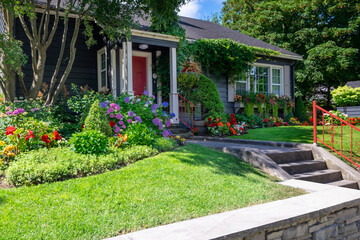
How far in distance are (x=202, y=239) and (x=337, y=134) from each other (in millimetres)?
6451

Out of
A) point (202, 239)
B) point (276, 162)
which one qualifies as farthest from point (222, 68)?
point (202, 239)

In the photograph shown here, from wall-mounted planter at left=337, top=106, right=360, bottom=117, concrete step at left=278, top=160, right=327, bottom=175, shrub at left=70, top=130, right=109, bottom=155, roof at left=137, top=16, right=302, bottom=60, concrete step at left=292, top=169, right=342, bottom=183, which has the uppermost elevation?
roof at left=137, top=16, right=302, bottom=60

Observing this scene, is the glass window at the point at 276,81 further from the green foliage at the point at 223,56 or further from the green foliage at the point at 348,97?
the green foliage at the point at 348,97

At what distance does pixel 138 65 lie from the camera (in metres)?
8.94

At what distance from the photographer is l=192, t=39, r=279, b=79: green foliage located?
9.62 m

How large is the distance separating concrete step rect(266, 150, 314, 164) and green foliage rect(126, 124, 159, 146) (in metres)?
2.07

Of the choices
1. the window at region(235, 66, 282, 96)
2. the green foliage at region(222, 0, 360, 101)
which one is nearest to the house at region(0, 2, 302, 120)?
the window at region(235, 66, 282, 96)

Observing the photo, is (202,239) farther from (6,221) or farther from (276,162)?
(276,162)

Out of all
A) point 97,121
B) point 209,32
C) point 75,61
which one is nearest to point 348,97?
point 209,32

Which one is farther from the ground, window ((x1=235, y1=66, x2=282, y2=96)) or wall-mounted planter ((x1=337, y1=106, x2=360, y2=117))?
window ((x1=235, y1=66, x2=282, y2=96))

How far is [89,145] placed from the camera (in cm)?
398

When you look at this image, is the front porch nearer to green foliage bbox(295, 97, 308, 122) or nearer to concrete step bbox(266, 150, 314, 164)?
concrete step bbox(266, 150, 314, 164)

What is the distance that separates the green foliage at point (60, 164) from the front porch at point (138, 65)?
3353 mm

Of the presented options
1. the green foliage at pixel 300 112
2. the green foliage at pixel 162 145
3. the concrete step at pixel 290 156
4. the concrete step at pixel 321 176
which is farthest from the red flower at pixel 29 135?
the green foliage at pixel 300 112
